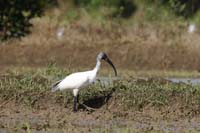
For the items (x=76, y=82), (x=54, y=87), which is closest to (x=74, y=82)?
(x=76, y=82)

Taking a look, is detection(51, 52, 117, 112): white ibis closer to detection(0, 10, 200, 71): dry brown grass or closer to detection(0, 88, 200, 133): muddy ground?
detection(0, 88, 200, 133): muddy ground

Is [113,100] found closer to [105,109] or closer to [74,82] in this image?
[105,109]

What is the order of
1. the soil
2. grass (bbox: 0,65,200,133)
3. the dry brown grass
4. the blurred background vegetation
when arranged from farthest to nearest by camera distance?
the blurred background vegetation → the dry brown grass → the soil → grass (bbox: 0,65,200,133)

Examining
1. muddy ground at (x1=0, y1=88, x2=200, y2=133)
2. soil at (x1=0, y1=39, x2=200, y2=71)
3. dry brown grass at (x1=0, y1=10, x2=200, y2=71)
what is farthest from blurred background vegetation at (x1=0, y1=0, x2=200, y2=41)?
muddy ground at (x1=0, y1=88, x2=200, y2=133)

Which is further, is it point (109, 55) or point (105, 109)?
point (109, 55)

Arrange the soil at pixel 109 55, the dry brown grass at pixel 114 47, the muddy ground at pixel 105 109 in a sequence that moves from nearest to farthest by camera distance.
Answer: the muddy ground at pixel 105 109 → the soil at pixel 109 55 → the dry brown grass at pixel 114 47

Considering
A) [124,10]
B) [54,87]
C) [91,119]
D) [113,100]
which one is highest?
[124,10]

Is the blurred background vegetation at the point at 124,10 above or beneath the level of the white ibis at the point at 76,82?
above

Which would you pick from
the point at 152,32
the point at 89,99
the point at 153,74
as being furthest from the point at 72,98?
the point at 152,32

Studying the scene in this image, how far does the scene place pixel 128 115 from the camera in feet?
37.9

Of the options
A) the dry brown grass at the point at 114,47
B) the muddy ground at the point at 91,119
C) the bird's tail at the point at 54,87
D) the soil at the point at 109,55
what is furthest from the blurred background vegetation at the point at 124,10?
the muddy ground at the point at 91,119

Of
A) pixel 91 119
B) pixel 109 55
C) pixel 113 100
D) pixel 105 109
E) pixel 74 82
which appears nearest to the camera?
pixel 91 119

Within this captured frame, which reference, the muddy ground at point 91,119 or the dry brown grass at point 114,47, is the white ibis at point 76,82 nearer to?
the muddy ground at point 91,119

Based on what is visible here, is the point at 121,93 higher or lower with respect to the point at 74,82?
lower
